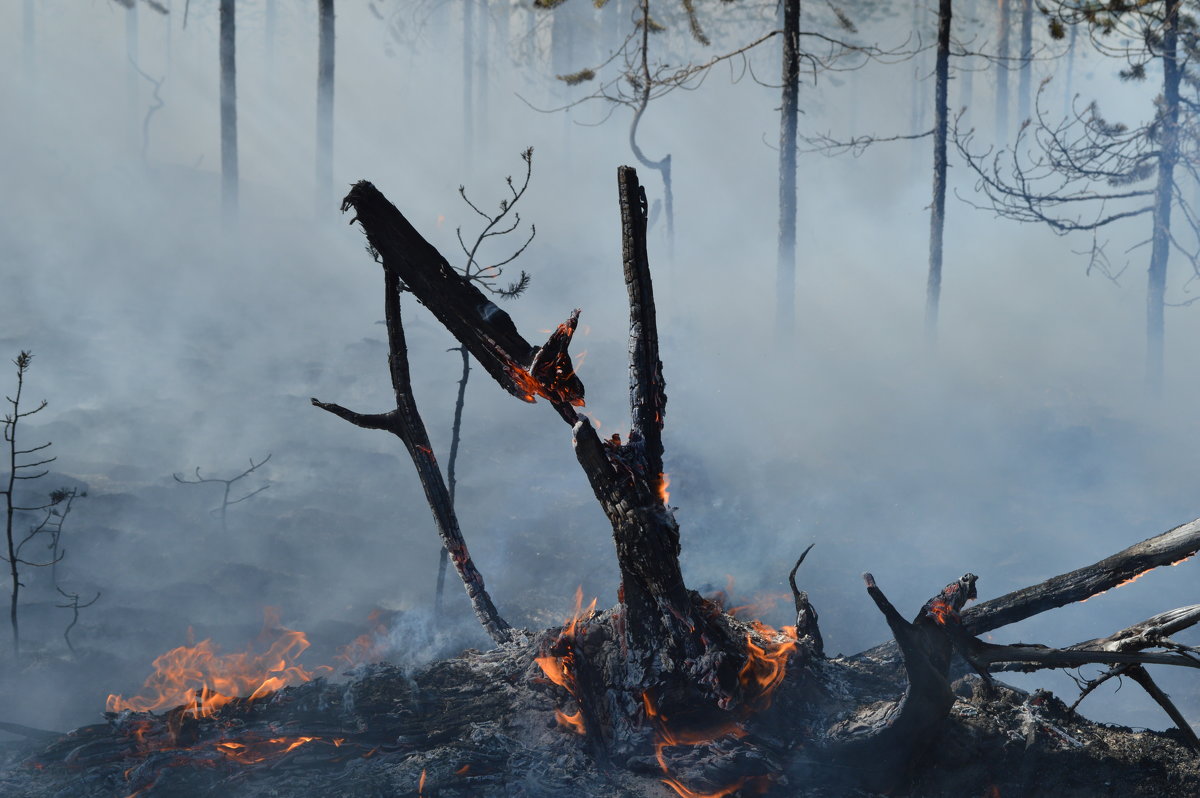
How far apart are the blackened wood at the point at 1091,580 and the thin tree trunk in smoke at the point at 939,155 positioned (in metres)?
12.4

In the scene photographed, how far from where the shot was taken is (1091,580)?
4.52 metres

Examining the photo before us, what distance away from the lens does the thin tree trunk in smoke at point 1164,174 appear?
1474cm

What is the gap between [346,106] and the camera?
4462 centimetres

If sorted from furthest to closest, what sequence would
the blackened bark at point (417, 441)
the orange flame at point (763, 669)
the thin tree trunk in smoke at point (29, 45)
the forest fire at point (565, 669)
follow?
the thin tree trunk in smoke at point (29, 45) → the blackened bark at point (417, 441) → the forest fire at point (565, 669) → the orange flame at point (763, 669)

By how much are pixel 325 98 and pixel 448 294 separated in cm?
1909

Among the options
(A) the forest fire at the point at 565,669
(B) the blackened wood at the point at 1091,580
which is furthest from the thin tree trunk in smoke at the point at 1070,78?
(A) the forest fire at the point at 565,669

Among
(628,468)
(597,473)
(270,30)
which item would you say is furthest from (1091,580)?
(270,30)

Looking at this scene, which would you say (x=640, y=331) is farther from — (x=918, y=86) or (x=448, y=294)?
(x=918, y=86)

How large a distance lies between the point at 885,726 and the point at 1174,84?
1539 centimetres

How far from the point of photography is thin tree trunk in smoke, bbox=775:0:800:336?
14.3m

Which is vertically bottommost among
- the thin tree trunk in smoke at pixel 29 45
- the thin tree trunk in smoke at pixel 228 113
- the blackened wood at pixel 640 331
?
the blackened wood at pixel 640 331

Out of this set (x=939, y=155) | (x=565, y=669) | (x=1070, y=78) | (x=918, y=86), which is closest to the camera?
(x=565, y=669)

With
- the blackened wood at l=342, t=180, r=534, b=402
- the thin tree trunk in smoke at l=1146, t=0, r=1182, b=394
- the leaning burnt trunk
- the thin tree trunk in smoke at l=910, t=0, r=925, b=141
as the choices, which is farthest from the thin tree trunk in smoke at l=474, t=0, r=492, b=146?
the leaning burnt trunk

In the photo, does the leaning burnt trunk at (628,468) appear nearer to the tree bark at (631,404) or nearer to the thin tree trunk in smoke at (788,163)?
the tree bark at (631,404)
